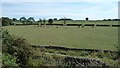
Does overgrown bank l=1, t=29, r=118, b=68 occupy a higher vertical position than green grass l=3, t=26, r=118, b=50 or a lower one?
higher

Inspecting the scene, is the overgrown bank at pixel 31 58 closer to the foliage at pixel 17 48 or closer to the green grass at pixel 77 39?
the foliage at pixel 17 48

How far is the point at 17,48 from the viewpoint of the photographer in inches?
545

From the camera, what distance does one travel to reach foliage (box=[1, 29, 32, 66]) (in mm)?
13312

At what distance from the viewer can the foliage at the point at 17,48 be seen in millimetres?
13312

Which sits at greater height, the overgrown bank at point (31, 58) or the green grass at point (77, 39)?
the overgrown bank at point (31, 58)

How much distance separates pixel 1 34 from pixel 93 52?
26.2 feet

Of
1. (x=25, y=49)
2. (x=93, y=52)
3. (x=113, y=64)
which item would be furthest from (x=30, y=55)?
(x=93, y=52)

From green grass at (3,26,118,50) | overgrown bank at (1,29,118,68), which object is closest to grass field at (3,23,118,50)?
green grass at (3,26,118,50)

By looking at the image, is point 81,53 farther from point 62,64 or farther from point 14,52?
point 14,52

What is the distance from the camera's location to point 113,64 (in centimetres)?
1482

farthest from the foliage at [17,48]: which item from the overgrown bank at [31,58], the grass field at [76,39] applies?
the grass field at [76,39]

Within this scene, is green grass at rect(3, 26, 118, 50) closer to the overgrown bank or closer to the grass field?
the grass field

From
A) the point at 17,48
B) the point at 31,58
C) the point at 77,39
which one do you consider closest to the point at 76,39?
the point at 77,39

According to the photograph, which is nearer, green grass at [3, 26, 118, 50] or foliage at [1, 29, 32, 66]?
foliage at [1, 29, 32, 66]
